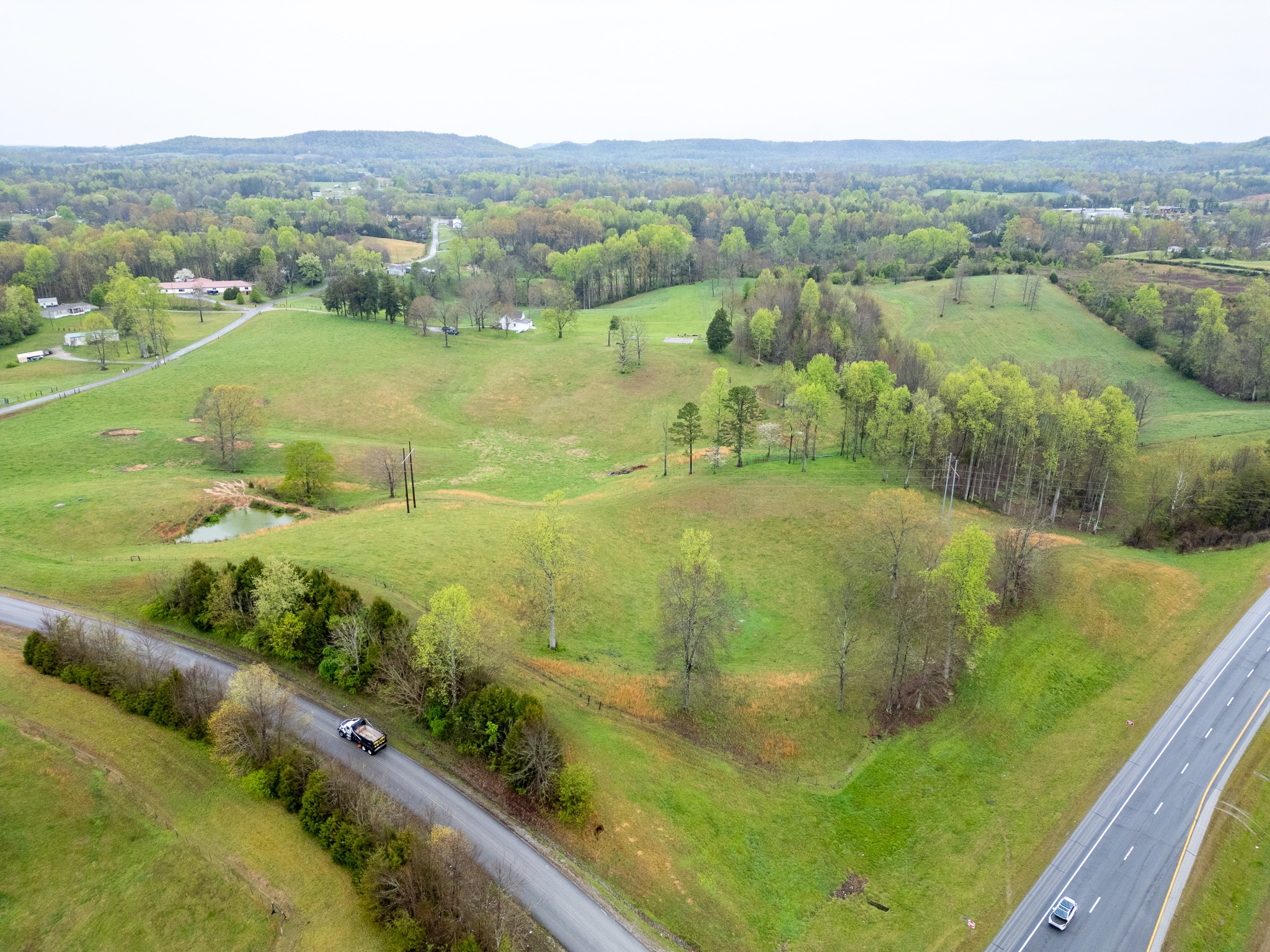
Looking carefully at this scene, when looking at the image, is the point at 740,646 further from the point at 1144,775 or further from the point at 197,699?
the point at 197,699

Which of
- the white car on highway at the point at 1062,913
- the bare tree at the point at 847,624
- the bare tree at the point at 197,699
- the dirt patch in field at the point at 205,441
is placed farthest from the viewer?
the dirt patch in field at the point at 205,441

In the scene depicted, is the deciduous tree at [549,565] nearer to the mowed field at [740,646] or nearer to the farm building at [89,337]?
the mowed field at [740,646]

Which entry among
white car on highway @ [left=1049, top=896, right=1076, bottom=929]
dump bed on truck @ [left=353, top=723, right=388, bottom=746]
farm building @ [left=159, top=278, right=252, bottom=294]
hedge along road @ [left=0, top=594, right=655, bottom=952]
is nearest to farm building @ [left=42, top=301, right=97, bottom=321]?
farm building @ [left=159, top=278, right=252, bottom=294]

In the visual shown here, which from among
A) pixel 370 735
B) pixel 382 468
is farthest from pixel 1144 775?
pixel 382 468

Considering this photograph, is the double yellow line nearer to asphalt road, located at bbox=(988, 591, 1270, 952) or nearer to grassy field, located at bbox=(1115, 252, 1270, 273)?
asphalt road, located at bbox=(988, 591, 1270, 952)

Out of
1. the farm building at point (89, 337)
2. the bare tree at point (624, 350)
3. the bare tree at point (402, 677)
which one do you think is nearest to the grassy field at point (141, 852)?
the bare tree at point (402, 677)

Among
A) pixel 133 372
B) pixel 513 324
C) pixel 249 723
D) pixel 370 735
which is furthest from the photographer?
pixel 513 324

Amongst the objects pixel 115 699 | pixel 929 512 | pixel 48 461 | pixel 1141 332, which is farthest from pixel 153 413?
pixel 1141 332
